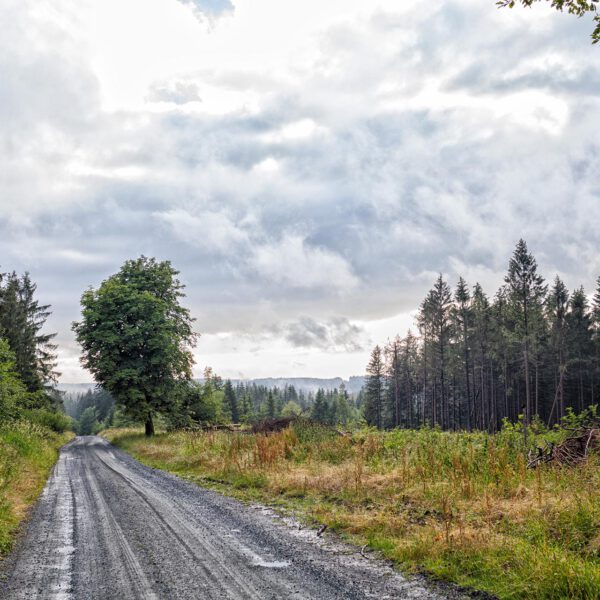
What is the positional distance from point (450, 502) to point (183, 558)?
16.3 feet

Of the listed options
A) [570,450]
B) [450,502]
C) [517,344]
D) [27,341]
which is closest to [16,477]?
[450,502]

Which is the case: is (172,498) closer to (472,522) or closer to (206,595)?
(206,595)

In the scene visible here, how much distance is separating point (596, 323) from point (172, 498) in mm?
63294

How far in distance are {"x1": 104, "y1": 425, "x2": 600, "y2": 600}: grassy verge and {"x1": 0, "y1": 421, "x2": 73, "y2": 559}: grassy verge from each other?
4.80m

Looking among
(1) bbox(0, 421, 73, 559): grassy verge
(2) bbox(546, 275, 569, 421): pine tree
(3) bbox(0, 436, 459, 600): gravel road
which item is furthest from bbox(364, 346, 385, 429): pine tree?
(3) bbox(0, 436, 459, 600): gravel road

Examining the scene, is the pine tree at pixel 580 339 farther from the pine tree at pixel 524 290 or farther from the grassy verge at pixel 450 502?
the grassy verge at pixel 450 502

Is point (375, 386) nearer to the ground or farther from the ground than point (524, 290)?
nearer to the ground

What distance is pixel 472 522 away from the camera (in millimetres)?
7379

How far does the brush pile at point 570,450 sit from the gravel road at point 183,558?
5.78m

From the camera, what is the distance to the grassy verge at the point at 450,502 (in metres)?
5.52

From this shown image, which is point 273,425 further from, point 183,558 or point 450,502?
point 183,558

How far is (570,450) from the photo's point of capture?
10.6 metres

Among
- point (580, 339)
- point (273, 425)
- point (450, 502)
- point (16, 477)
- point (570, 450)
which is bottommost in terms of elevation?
point (16, 477)

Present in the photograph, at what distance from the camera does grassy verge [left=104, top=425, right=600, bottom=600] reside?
5.52 meters
